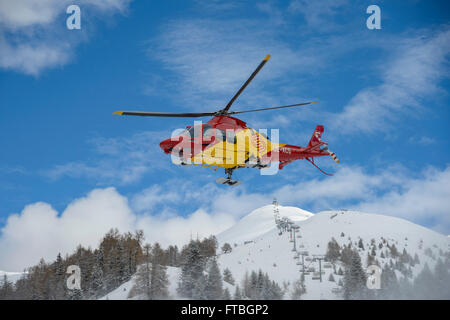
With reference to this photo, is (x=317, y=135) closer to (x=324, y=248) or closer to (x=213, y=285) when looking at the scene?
(x=213, y=285)

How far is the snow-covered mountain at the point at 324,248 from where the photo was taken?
41.5 meters

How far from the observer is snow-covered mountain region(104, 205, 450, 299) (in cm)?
4147

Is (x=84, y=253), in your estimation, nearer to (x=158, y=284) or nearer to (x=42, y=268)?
(x=42, y=268)

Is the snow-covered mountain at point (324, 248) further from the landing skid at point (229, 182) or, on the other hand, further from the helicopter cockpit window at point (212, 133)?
the helicopter cockpit window at point (212, 133)

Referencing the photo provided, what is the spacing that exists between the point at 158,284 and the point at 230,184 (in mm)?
13494

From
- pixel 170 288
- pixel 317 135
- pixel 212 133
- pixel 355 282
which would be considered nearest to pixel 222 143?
pixel 212 133

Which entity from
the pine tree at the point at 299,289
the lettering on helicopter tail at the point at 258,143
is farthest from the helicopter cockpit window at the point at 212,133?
the pine tree at the point at 299,289

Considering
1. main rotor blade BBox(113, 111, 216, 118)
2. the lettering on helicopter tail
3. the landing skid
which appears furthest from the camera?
the lettering on helicopter tail

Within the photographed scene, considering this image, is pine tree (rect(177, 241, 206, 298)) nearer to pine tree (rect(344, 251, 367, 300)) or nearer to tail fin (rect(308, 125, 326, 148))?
pine tree (rect(344, 251, 367, 300))

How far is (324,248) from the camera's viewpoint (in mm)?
68688

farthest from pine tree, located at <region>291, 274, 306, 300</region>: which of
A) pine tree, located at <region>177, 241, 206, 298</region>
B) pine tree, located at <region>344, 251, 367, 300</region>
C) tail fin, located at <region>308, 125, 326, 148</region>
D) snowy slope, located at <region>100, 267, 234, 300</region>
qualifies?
tail fin, located at <region>308, 125, 326, 148</region>

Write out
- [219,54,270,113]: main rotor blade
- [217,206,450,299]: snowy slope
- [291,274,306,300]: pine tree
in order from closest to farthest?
1. [219,54,270,113]: main rotor blade
2. [291,274,306,300]: pine tree
3. [217,206,450,299]: snowy slope
